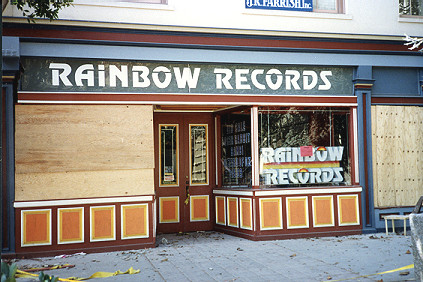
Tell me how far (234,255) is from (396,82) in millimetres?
5787

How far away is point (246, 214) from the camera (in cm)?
995

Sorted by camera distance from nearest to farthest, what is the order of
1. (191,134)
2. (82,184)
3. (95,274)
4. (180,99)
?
(95,274) → (82,184) → (180,99) → (191,134)

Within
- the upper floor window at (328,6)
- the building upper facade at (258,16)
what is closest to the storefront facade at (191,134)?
the building upper facade at (258,16)

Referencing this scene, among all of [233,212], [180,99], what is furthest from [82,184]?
[233,212]

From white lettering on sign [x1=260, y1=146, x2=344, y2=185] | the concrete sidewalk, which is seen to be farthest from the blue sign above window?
the concrete sidewalk

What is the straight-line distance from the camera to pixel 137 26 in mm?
9195

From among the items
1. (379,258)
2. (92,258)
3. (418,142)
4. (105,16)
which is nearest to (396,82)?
(418,142)

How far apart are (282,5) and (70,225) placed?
6391mm

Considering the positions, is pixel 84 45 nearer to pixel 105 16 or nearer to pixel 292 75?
pixel 105 16

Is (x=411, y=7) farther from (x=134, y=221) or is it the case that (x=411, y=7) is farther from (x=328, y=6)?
(x=134, y=221)

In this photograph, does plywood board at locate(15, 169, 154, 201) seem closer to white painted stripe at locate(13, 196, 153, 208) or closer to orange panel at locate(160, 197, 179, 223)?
white painted stripe at locate(13, 196, 153, 208)

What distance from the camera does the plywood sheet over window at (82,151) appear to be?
28.4ft

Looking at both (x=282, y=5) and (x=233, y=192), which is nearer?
(x=282, y=5)

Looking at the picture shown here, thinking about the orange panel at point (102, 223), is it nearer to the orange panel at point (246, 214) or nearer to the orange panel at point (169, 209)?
the orange panel at point (169, 209)
